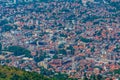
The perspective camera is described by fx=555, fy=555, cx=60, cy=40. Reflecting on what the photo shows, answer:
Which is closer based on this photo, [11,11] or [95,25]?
[95,25]

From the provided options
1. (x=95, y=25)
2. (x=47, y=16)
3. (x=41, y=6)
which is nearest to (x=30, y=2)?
(x=41, y=6)

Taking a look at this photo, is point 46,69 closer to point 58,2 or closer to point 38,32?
point 38,32

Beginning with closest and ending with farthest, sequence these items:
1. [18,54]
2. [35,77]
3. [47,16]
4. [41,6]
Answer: [35,77] → [18,54] → [47,16] → [41,6]

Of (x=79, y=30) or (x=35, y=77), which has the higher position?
(x=35, y=77)

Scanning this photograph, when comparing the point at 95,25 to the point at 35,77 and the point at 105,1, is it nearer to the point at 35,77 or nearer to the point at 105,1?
the point at 105,1

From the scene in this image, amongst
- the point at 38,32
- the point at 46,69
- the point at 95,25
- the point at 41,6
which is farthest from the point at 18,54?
the point at 41,6

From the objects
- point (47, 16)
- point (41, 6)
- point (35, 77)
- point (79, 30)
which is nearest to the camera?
point (35, 77)
